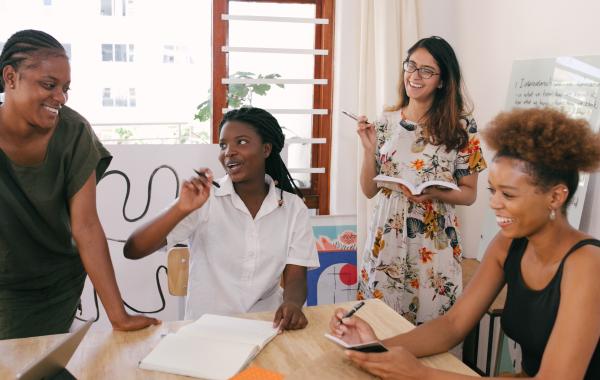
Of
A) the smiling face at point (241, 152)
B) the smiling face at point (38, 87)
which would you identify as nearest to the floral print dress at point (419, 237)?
the smiling face at point (241, 152)

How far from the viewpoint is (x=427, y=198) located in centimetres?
225

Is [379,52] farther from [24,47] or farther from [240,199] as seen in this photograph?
[24,47]

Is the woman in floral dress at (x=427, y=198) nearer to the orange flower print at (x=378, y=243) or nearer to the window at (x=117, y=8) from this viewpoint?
the orange flower print at (x=378, y=243)

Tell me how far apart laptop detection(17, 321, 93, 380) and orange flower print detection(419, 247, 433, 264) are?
1.42 meters

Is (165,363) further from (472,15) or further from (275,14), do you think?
(472,15)

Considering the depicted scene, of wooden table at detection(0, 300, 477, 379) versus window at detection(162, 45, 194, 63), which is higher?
window at detection(162, 45, 194, 63)

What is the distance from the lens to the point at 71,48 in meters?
4.81

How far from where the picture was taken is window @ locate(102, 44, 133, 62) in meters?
4.99

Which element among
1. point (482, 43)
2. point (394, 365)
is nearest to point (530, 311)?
point (394, 365)

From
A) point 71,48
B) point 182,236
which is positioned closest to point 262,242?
point 182,236

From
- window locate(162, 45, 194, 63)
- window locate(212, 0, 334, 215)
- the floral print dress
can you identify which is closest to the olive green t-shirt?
the floral print dress

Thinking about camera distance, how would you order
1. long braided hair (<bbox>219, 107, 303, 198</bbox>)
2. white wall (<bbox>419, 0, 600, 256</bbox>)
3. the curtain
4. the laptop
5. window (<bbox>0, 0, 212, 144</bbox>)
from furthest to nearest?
1. window (<bbox>0, 0, 212, 144</bbox>)
2. the curtain
3. white wall (<bbox>419, 0, 600, 256</bbox>)
4. long braided hair (<bbox>219, 107, 303, 198</bbox>)
5. the laptop

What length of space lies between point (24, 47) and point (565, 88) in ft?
6.81

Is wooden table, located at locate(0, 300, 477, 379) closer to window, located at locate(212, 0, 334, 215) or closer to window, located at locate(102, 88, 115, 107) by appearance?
window, located at locate(212, 0, 334, 215)
